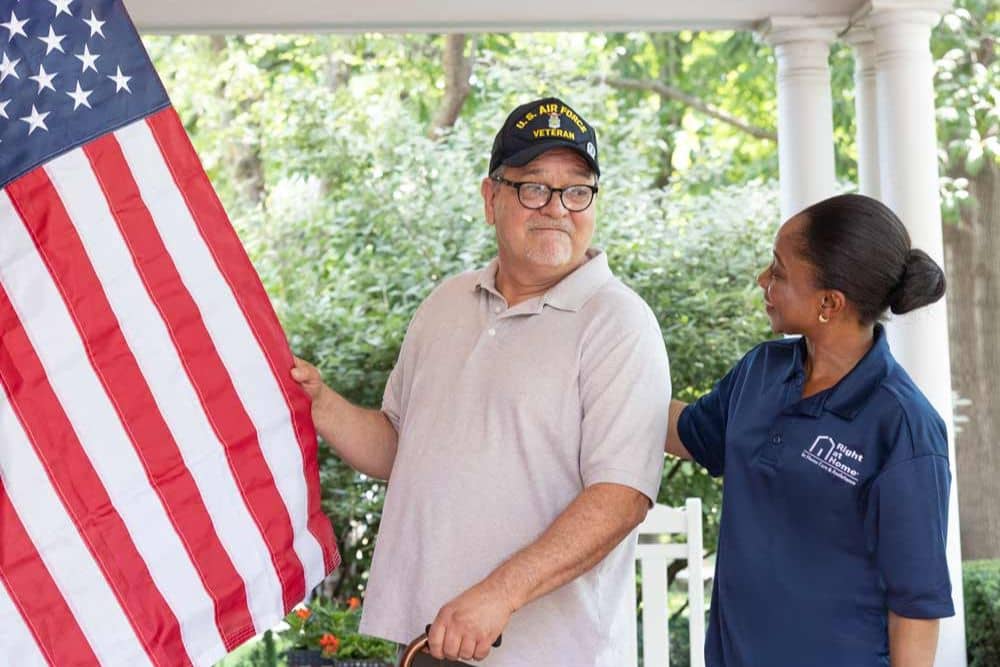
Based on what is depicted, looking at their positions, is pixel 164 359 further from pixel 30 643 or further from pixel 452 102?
pixel 452 102

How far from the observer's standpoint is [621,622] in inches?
102

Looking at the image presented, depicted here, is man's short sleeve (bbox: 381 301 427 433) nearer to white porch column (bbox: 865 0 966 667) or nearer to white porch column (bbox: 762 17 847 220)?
white porch column (bbox: 865 0 966 667)

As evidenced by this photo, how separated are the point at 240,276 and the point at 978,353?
5973mm

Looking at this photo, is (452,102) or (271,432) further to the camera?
(452,102)

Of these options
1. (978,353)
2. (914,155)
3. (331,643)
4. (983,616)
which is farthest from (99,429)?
(978,353)

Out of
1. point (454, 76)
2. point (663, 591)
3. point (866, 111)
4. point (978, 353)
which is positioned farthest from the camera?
point (454, 76)

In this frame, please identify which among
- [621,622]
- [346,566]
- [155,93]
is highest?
[155,93]

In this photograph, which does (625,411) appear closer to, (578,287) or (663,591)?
(578,287)

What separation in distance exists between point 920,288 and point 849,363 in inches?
7.0

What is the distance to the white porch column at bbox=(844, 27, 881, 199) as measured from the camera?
16.0ft

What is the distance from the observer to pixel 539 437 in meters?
2.50

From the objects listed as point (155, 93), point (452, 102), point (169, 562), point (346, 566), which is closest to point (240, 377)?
point (169, 562)

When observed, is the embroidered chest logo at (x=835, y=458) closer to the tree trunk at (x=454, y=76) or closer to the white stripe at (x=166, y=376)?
the white stripe at (x=166, y=376)

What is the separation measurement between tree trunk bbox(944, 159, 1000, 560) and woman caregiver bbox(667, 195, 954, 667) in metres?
5.59
